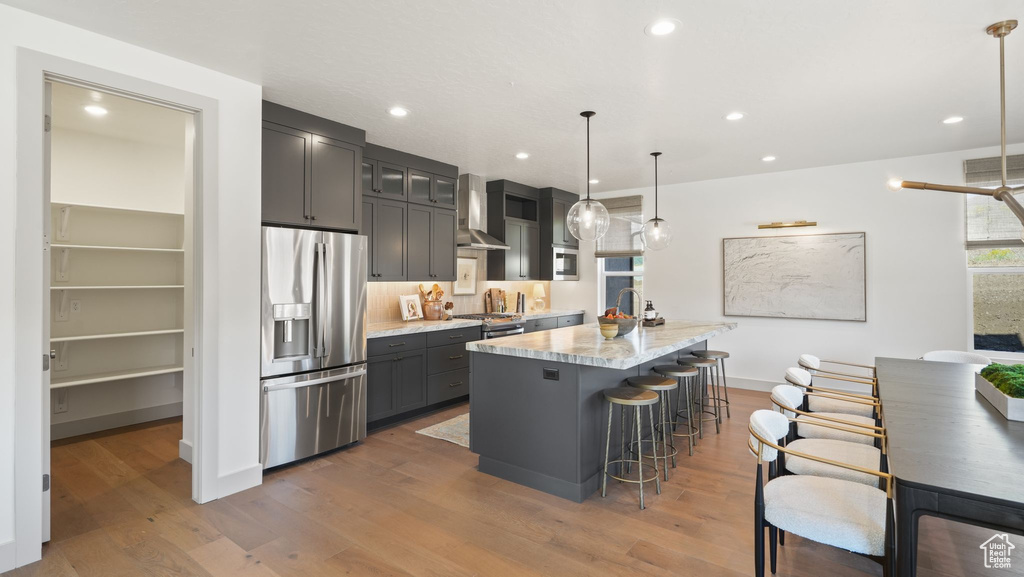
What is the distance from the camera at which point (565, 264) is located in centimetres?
728

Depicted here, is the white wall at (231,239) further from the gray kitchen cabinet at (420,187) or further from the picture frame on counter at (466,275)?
the picture frame on counter at (466,275)

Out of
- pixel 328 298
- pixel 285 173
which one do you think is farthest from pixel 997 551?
pixel 285 173

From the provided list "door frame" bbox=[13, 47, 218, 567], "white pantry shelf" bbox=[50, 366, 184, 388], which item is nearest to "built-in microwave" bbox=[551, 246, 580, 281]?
"white pantry shelf" bbox=[50, 366, 184, 388]

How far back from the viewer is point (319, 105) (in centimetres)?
364

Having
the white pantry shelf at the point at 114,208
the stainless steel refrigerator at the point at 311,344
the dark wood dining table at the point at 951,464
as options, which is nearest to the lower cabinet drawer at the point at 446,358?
the stainless steel refrigerator at the point at 311,344

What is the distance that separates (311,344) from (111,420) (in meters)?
2.48

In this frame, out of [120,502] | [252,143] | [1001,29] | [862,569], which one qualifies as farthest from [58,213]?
[1001,29]

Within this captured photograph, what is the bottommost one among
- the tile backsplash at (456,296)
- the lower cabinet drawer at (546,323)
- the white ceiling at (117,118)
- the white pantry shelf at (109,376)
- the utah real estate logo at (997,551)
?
the utah real estate logo at (997,551)

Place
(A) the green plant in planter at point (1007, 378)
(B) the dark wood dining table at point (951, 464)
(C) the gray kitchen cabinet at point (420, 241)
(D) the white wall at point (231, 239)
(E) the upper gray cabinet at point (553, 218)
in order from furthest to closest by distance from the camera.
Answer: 1. (E) the upper gray cabinet at point (553, 218)
2. (C) the gray kitchen cabinet at point (420, 241)
3. (D) the white wall at point (231, 239)
4. (A) the green plant in planter at point (1007, 378)
5. (B) the dark wood dining table at point (951, 464)

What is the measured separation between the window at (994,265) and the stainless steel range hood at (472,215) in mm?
4795

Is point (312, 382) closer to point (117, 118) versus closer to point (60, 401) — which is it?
point (60, 401)

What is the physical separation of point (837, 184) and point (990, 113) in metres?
1.67

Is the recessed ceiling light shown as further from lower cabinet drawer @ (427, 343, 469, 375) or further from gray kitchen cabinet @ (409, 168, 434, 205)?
lower cabinet drawer @ (427, 343, 469, 375)

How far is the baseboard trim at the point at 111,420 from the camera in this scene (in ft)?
13.8
